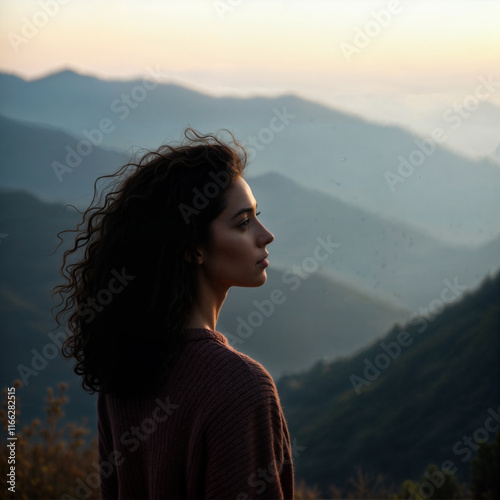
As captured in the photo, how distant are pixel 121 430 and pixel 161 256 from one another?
0.39m

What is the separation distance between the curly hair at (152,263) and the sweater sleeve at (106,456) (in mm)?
155

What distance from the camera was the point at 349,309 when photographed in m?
4.77

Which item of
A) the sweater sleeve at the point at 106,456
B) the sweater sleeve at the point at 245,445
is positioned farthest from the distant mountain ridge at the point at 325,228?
the sweater sleeve at the point at 245,445

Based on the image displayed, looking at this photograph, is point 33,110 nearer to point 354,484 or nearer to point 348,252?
point 348,252

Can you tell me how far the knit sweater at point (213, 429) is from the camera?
111 centimetres

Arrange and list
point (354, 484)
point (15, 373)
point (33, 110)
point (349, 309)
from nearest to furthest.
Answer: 1. point (354, 484)
2. point (15, 373)
3. point (349, 309)
4. point (33, 110)

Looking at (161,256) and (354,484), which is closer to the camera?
(161,256)

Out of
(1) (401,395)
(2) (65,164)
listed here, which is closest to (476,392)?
(1) (401,395)
